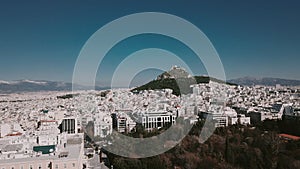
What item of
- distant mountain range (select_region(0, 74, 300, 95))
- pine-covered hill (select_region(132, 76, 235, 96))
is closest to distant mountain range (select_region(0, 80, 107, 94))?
distant mountain range (select_region(0, 74, 300, 95))

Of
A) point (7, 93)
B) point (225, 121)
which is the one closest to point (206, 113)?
point (225, 121)

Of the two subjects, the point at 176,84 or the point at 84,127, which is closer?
the point at 84,127

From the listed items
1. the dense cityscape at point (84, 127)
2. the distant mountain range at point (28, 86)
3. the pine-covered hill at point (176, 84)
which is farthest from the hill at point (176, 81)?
the distant mountain range at point (28, 86)

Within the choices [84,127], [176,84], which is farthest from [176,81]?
[84,127]

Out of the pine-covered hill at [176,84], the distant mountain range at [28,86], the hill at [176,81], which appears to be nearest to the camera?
the pine-covered hill at [176,84]

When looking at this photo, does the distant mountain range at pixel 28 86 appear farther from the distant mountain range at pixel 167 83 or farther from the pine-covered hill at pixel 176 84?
the pine-covered hill at pixel 176 84

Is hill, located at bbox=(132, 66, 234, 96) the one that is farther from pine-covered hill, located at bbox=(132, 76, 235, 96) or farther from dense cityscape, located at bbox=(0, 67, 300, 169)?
dense cityscape, located at bbox=(0, 67, 300, 169)

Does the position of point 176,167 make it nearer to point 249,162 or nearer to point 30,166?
point 249,162

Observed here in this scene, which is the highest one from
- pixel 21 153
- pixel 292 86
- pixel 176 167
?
pixel 292 86

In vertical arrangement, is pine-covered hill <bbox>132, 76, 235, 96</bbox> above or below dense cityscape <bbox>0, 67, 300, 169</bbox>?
above

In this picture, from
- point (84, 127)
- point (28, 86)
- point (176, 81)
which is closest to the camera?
point (84, 127)

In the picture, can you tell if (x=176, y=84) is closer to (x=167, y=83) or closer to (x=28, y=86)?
(x=167, y=83)
